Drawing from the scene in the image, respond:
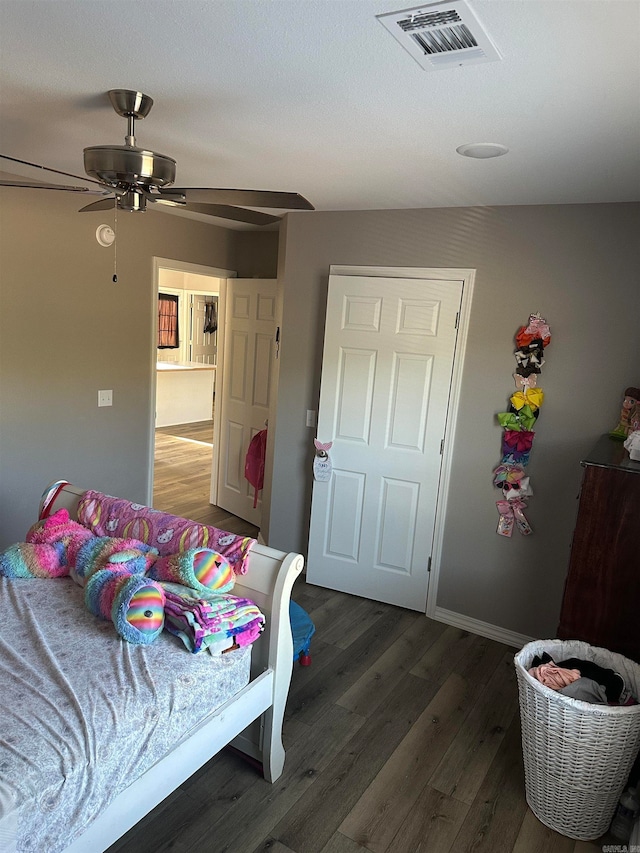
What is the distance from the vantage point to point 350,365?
11.8 ft

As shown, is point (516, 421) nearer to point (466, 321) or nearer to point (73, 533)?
point (466, 321)

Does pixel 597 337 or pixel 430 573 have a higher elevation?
pixel 597 337

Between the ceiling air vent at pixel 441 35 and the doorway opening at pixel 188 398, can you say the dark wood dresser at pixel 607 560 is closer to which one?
the ceiling air vent at pixel 441 35

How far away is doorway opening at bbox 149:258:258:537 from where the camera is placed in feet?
16.7

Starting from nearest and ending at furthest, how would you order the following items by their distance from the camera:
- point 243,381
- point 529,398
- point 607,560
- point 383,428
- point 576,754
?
1. point 576,754
2. point 607,560
3. point 529,398
4. point 383,428
5. point 243,381

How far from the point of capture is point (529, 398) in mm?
3102

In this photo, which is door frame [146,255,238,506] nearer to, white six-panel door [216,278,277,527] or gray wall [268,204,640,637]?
white six-panel door [216,278,277,527]

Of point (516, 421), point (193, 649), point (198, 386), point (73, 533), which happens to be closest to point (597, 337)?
point (516, 421)

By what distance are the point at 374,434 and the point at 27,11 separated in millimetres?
2645

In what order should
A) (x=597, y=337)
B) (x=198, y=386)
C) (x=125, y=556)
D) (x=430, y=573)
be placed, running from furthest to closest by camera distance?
(x=198, y=386) → (x=430, y=573) → (x=597, y=337) → (x=125, y=556)

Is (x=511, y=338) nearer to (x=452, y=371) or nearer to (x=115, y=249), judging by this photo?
(x=452, y=371)

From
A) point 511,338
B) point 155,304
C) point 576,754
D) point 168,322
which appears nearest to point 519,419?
point 511,338

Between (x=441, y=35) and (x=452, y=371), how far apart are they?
209 centimetres

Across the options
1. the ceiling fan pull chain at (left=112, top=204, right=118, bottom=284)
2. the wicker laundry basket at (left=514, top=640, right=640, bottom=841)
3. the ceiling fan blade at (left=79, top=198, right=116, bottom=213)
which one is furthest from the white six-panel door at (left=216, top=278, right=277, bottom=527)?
the wicker laundry basket at (left=514, top=640, right=640, bottom=841)
